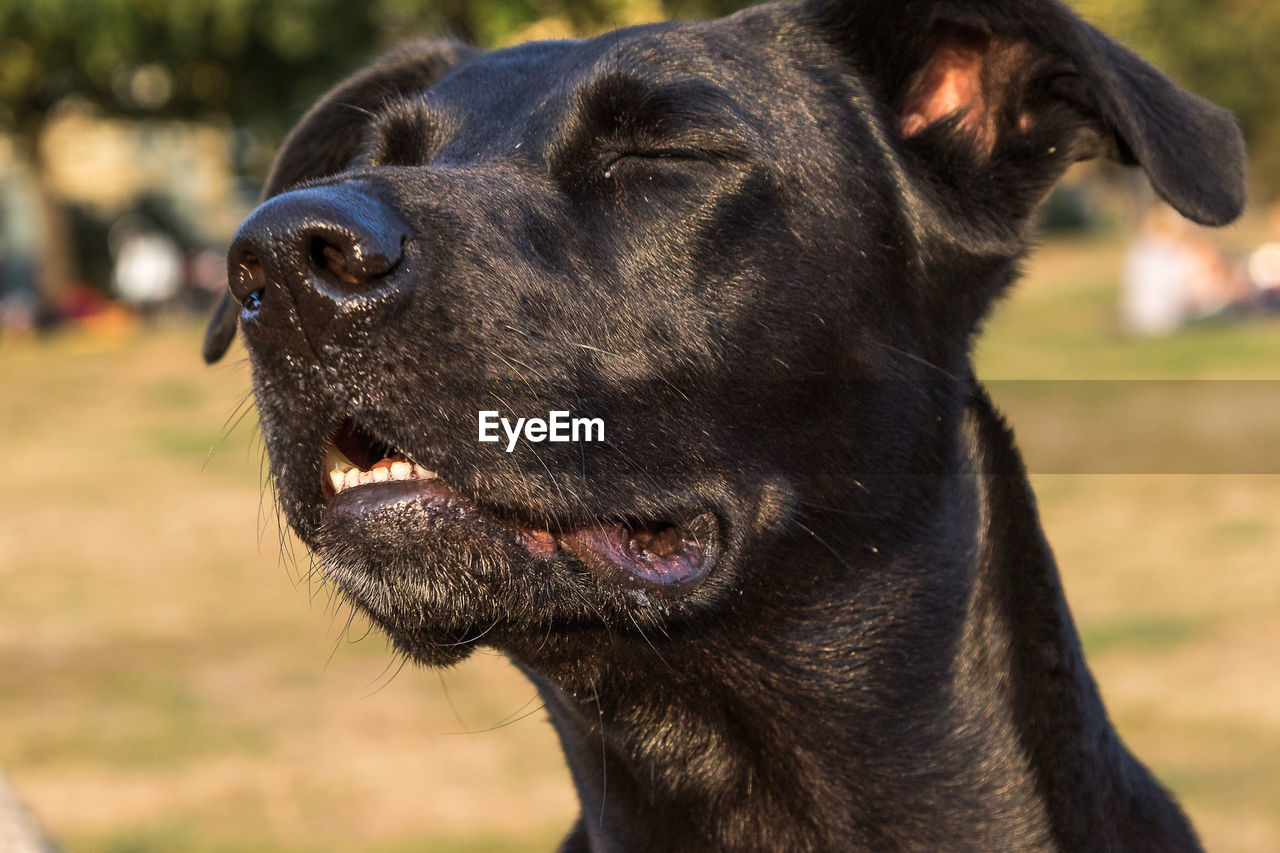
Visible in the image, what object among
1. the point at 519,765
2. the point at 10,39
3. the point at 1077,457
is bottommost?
the point at 10,39

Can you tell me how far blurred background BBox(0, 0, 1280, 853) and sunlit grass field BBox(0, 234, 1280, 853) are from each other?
2 cm

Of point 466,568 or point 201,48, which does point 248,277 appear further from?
point 201,48

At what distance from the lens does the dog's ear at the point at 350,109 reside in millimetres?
3453

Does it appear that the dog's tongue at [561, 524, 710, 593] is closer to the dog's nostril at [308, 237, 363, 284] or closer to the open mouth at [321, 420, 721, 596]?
the open mouth at [321, 420, 721, 596]

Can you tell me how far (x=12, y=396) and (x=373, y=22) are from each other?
6.89m

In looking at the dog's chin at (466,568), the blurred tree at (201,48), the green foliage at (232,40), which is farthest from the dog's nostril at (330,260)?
the blurred tree at (201,48)

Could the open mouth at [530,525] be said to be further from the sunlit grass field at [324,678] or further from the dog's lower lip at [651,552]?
the sunlit grass field at [324,678]

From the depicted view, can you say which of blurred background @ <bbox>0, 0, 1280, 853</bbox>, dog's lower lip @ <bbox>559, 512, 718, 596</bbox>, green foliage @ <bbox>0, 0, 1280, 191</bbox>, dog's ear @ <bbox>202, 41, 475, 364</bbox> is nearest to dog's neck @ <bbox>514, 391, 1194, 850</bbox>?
dog's lower lip @ <bbox>559, 512, 718, 596</bbox>

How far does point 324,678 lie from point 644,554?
583cm

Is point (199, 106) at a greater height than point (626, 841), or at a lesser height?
lesser

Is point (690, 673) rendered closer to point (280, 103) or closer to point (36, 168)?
point (280, 103)

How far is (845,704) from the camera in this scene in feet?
8.96

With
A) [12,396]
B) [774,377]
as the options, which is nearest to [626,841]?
[774,377]

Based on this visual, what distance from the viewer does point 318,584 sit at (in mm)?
2475
